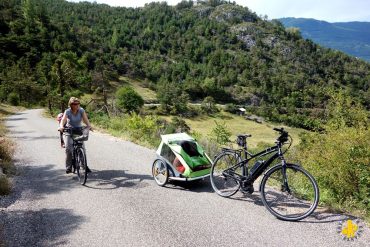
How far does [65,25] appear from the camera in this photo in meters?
136

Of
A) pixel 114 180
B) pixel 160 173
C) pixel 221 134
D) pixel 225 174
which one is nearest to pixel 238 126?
pixel 221 134

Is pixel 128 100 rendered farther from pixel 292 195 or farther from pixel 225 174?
pixel 292 195

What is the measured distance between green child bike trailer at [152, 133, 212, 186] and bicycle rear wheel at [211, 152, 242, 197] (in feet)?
0.82

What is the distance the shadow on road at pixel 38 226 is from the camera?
203 inches

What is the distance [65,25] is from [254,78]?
319 ft

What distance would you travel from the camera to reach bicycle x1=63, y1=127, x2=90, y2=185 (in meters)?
8.15

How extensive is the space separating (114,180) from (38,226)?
275 centimetres

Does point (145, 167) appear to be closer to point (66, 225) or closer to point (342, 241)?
point (66, 225)

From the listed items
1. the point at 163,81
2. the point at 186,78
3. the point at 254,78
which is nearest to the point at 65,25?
the point at 163,81

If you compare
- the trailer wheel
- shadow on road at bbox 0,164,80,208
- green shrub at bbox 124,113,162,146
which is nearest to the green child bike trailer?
the trailer wheel

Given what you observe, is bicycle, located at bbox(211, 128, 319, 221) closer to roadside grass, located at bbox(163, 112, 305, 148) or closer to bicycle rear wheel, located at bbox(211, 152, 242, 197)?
bicycle rear wheel, located at bbox(211, 152, 242, 197)

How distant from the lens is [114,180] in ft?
→ 27.3

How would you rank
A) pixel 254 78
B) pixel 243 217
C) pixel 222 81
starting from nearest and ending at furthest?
pixel 243 217 < pixel 222 81 < pixel 254 78

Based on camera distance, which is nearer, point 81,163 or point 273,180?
point 273,180
